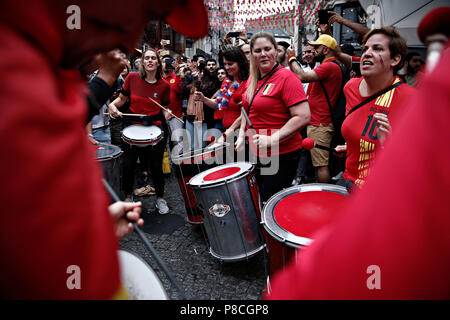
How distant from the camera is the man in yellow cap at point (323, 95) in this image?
3.91 m

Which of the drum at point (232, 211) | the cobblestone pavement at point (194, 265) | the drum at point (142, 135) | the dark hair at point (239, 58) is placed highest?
the dark hair at point (239, 58)

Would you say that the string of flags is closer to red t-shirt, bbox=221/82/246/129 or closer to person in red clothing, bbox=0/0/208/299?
red t-shirt, bbox=221/82/246/129

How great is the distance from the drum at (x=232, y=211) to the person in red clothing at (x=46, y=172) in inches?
85.5

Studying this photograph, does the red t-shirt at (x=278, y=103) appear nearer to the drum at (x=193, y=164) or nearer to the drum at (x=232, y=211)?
the drum at (x=232, y=211)

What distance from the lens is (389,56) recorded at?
7.05 ft

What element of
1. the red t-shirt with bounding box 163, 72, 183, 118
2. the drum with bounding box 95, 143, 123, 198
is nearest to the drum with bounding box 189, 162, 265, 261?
the drum with bounding box 95, 143, 123, 198

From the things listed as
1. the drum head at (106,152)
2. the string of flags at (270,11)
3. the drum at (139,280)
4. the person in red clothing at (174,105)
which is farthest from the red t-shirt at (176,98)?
the drum at (139,280)

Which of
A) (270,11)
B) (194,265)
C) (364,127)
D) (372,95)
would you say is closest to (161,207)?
(194,265)

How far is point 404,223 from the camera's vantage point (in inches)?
15.4

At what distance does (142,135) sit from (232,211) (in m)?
2.27

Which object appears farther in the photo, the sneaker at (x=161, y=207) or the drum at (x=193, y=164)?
the sneaker at (x=161, y=207)

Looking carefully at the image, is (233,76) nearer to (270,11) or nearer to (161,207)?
(161,207)

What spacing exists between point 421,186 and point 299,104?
241 centimetres
